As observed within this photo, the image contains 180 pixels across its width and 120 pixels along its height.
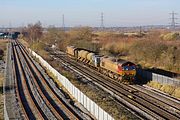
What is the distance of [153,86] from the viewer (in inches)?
1527

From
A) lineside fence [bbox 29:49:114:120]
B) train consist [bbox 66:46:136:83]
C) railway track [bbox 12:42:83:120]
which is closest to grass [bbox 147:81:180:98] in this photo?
train consist [bbox 66:46:136:83]

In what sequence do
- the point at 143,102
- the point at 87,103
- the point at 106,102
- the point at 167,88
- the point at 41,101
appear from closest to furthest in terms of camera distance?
1. the point at 87,103
2. the point at 106,102
3. the point at 143,102
4. the point at 41,101
5. the point at 167,88

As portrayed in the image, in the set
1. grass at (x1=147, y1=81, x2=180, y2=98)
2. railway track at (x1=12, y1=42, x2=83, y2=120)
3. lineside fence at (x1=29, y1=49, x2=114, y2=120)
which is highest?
lineside fence at (x1=29, y1=49, x2=114, y2=120)

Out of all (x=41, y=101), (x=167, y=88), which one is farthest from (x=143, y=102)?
(x=41, y=101)

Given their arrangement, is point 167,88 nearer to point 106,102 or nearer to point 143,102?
point 143,102

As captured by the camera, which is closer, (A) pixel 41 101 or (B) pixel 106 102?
(B) pixel 106 102

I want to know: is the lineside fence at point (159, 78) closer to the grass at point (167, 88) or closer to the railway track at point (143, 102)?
the grass at point (167, 88)

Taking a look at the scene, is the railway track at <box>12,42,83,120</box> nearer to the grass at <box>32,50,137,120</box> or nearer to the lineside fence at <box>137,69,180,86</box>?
the grass at <box>32,50,137,120</box>

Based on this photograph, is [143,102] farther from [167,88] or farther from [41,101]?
[41,101]

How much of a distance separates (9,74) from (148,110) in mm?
28993

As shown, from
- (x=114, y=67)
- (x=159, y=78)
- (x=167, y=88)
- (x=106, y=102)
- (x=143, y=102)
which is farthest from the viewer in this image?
(x=114, y=67)

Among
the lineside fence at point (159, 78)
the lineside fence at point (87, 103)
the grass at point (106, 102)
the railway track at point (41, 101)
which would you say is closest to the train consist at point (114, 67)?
the lineside fence at point (159, 78)

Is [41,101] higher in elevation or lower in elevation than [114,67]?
lower

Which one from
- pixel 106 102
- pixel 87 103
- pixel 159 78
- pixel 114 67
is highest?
pixel 114 67
